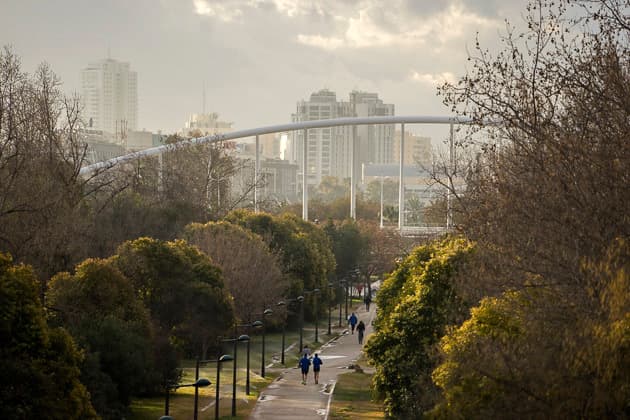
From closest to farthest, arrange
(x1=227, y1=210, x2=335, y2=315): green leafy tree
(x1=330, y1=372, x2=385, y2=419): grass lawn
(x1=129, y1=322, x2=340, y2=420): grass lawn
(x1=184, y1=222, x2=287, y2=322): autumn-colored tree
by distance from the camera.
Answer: (x1=129, y1=322, x2=340, y2=420): grass lawn < (x1=330, y1=372, x2=385, y2=419): grass lawn < (x1=184, y1=222, x2=287, y2=322): autumn-colored tree < (x1=227, y1=210, x2=335, y2=315): green leafy tree

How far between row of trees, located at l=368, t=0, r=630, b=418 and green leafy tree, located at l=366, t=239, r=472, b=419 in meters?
2.10

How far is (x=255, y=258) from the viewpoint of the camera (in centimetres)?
5088

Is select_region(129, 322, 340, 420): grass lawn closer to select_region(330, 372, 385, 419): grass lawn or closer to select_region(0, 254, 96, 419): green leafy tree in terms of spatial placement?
select_region(330, 372, 385, 419): grass lawn

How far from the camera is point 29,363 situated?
19.8m

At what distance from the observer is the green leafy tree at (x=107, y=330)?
26766mm

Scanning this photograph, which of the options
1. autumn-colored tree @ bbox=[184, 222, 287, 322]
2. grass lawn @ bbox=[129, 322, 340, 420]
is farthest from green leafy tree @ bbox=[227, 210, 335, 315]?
→ autumn-colored tree @ bbox=[184, 222, 287, 322]

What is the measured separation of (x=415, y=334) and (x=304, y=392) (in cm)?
1236

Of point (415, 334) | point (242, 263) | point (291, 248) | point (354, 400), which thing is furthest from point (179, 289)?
point (291, 248)

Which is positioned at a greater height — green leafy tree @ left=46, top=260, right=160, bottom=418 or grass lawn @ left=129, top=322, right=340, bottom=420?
green leafy tree @ left=46, top=260, right=160, bottom=418

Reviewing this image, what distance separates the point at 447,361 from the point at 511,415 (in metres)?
2.65

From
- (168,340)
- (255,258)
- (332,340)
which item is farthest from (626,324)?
(332,340)

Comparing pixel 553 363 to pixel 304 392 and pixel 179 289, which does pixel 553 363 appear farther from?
pixel 304 392

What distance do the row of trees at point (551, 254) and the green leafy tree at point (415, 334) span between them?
210cm

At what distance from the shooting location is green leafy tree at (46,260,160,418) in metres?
26.8
